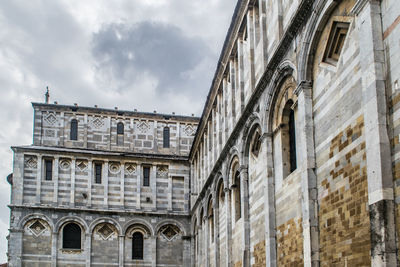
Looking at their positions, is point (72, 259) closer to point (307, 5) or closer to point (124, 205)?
point (124, 205)

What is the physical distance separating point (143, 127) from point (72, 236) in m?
8.27

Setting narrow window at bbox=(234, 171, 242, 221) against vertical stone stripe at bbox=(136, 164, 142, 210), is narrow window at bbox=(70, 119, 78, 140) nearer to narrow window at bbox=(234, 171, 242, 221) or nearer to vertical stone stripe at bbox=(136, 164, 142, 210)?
vertical stone stripe at bbox=(136, 164, 142, 210)

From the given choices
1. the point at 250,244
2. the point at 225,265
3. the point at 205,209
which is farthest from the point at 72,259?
the point at 250,244

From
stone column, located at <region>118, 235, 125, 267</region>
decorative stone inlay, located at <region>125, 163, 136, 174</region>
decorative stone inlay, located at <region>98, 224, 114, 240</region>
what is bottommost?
stone column, located at <region>118, 235, 125, 267</region>

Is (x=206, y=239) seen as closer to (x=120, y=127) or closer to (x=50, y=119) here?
(x=120, y=127)

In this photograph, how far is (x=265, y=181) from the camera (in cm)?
1686

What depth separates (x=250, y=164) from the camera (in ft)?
64.2

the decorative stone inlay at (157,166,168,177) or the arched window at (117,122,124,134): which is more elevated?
the arched window at (117,122,124,134)

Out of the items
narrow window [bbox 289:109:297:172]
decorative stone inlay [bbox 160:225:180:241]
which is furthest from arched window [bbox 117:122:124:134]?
narrow window [bbox 289:109:297:172]

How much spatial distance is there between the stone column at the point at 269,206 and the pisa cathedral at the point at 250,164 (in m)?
0.03

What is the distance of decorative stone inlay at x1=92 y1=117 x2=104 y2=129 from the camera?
37.4 m

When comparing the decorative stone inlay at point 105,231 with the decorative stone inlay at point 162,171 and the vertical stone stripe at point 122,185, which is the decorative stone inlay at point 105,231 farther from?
the decorative stone inlay at point 162,171

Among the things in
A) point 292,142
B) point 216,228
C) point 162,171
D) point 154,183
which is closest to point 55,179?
point 154,183

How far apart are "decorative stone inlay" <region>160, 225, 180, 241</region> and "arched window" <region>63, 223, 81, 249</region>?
4.93 m
